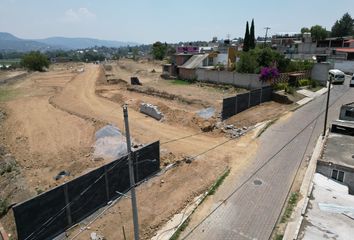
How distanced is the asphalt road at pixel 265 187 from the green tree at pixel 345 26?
89.5 meters

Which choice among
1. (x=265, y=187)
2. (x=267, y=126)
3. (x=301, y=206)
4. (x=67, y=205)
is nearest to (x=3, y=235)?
(x=67, y=205)

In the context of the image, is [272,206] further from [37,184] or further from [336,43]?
[336,43]

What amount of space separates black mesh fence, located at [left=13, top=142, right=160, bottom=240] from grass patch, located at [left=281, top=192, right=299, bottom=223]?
6.36m

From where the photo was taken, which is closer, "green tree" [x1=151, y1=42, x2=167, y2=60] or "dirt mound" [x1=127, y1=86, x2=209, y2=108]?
"dirt mound" [x1=127, y1=86, x2=209, y2=108]

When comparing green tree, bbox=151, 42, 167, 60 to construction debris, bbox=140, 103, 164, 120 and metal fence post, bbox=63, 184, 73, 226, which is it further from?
metal fence post, bbox=63, 184, 73, 226

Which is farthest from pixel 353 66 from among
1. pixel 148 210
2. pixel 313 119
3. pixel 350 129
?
pixel 148 210

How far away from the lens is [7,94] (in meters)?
39.3

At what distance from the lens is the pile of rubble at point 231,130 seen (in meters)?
20.1

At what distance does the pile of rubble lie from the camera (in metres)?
20.1

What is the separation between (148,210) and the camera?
36.9 feet

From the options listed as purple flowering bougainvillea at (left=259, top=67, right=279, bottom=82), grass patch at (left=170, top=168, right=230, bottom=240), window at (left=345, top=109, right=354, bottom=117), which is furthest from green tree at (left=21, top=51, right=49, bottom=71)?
window at (left=345, top=109, right=354, bottom=117)

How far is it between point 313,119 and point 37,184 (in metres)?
20.8

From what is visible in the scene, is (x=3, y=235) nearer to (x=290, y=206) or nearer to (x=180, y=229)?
(x=180, y=229)

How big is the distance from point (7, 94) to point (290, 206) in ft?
135
